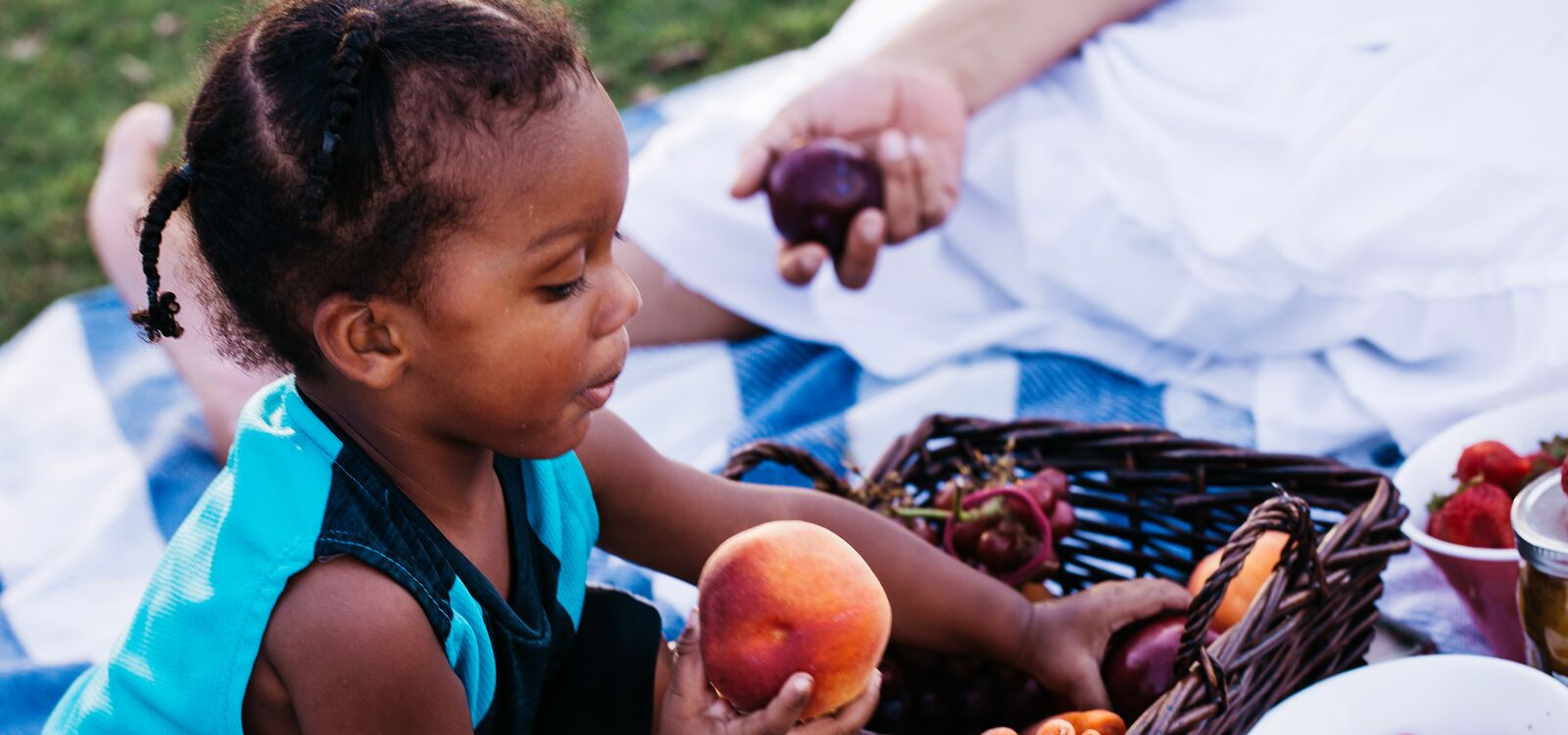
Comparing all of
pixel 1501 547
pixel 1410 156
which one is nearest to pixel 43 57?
pixel 1410 156

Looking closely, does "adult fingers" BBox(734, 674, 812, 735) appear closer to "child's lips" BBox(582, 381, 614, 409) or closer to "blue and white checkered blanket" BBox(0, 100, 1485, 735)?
"child's lips" BBox(582, 381, 614, 409)

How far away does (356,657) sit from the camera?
1.00 m

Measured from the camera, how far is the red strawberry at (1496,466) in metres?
1.36

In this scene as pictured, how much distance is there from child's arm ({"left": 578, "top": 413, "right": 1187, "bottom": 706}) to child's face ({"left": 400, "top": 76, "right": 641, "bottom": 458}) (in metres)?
0.28

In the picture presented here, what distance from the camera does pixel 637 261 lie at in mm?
2238

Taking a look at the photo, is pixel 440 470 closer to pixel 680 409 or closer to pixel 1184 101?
pixel 680 409

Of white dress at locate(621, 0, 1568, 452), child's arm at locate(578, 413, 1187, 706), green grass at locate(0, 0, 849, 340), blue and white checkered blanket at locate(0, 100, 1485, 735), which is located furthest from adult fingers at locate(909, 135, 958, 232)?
green grass at locate(0, 0, 849, 340)

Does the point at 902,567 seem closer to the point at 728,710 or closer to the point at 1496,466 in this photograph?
the point at 728,710

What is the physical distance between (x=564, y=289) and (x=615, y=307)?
0.04 meters

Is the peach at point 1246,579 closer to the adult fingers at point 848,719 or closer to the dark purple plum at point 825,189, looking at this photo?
the adult fingers at point 848,719

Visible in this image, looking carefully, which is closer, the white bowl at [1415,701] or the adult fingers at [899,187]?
the white bowl at [1415,701]

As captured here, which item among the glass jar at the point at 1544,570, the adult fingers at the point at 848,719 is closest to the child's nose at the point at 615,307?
the adult fingers at the point at 848,719

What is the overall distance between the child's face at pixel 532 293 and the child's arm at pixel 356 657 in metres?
0.14

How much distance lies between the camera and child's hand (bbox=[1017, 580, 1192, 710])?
1.38 m
